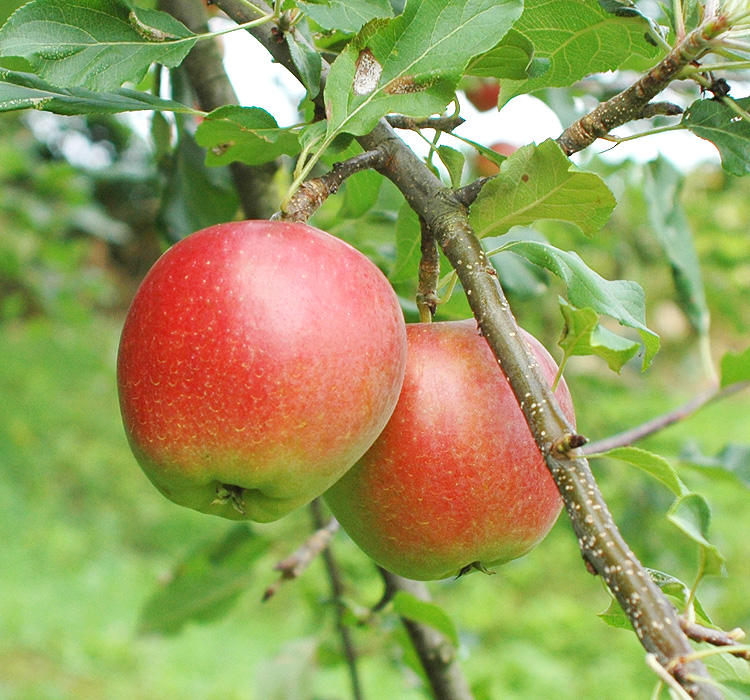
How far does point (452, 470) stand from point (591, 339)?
18 centimetres

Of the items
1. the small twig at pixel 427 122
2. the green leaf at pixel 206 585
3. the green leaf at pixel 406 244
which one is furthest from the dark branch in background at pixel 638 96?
the green leaf at pixel 206 585

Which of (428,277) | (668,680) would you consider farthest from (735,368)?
(668,680)

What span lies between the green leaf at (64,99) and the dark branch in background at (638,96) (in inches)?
12.2

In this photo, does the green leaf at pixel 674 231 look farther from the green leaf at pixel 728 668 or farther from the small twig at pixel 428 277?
the green leaf at pixel 728 668

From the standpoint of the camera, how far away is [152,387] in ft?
1.84

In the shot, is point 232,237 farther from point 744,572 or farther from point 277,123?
point 744,572

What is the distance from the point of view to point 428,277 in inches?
27.2

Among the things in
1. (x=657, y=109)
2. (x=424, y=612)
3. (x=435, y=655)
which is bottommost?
(x=435, y=655)

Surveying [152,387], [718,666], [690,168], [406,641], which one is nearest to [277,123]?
[152,387]

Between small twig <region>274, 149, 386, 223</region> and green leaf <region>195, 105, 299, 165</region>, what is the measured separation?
0.21 feet

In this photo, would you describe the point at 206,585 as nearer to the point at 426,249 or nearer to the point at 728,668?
the point at 426,249

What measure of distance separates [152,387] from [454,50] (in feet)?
1.05

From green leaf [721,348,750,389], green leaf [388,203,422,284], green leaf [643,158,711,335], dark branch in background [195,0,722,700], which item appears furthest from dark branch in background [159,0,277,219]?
green leaf [721,348,750,389]

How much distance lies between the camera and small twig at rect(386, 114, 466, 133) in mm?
681
